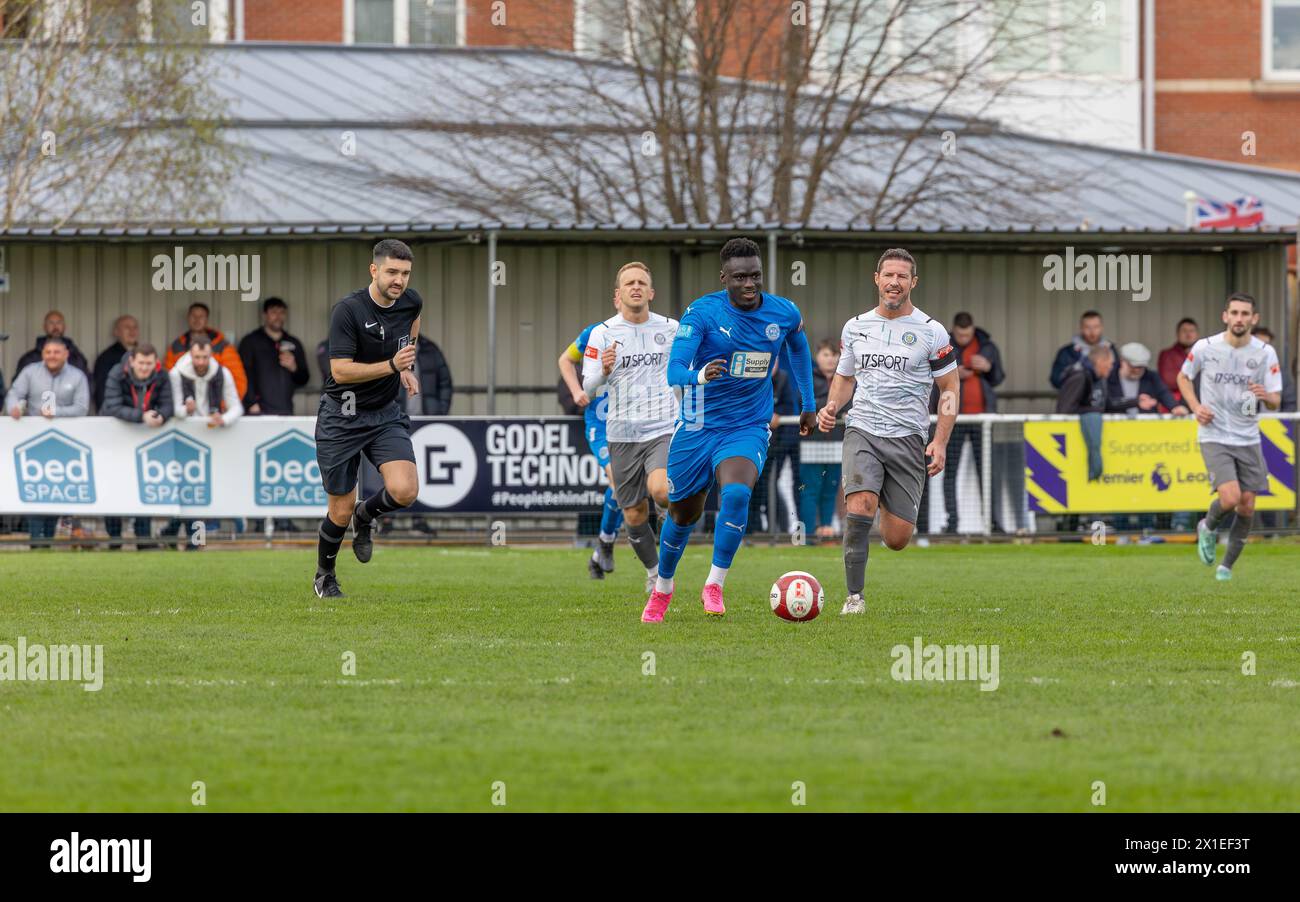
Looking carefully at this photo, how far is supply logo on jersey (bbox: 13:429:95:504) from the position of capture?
19.5 metres

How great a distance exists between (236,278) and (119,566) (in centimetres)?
655

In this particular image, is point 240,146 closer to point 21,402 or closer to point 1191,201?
point 21,402

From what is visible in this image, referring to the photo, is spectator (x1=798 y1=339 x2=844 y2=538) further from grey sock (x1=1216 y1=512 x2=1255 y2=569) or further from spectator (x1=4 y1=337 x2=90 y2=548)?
spectator (x1=4 y1=337 x2=90 y2=548)

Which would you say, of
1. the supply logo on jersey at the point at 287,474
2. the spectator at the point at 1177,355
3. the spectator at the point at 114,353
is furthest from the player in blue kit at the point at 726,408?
the spectator at the point at 1177,355

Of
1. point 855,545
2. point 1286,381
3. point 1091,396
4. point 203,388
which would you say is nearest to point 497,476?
point 203,388

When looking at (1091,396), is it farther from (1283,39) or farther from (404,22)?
(1283,39)

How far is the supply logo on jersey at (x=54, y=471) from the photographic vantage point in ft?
63.8

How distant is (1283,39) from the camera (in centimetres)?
4103

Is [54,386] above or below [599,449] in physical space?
above

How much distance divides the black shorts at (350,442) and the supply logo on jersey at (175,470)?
711cm

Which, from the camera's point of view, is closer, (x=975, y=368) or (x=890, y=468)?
(x=890, y=468)

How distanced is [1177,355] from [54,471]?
1215 centimetres

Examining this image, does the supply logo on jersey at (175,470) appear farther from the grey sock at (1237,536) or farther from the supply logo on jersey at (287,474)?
the grey sock at (1237,536)
